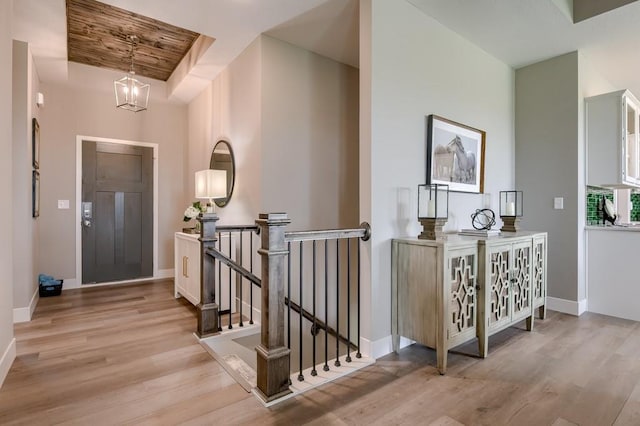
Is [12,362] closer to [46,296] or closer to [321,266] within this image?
[46,296]

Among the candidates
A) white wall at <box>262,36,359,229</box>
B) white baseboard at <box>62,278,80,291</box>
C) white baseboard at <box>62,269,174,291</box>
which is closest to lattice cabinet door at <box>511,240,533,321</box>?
white wall at <box>262,36,359,229</box>

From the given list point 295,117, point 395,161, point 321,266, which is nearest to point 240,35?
point 295,117

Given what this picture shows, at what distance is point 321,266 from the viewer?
3.61 metres

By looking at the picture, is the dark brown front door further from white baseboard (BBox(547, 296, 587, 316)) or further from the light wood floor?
white baseboard (BBox(547, 296, 587, 316))

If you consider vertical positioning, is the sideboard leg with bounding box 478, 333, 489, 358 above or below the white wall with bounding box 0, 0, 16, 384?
below

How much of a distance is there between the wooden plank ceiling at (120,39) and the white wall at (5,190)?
3.86ft

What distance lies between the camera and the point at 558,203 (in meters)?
3.47

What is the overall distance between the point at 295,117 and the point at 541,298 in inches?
113

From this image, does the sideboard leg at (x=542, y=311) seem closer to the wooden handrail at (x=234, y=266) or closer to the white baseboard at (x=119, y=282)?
the wooden handrail at (x=234, y=266)

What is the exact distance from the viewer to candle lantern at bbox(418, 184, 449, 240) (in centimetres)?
236

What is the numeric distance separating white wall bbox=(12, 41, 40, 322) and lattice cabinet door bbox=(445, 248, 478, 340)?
3.73 metres

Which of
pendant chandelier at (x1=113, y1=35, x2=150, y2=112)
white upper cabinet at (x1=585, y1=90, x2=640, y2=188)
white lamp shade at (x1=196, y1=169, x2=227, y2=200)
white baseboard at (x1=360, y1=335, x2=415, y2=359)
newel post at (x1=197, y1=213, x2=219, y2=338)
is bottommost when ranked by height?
white baseboard at (x1=360, y1=335, x2=415, y2=359)

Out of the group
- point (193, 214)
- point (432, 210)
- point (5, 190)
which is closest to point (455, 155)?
point (432, 210)

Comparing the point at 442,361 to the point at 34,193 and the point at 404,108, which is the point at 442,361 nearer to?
the point at 404,108
